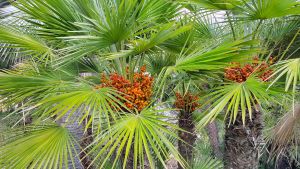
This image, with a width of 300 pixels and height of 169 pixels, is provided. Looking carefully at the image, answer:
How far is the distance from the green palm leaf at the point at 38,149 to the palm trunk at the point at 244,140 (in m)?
1.27

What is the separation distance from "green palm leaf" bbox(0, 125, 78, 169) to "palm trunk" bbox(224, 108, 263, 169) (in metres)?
1.27

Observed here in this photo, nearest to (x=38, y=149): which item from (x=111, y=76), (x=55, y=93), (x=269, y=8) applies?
(x=55, y=93)

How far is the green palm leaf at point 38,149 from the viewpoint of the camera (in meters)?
1.76

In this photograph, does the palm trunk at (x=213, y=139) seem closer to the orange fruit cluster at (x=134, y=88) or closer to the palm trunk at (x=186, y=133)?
the palm trunk at (x=186, y=133)

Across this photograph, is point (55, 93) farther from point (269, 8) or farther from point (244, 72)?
point (269, 8)

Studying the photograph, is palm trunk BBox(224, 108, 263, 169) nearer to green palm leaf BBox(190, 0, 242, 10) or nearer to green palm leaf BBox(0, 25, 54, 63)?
green palm leaf BBox(190, 0, 242, 10)

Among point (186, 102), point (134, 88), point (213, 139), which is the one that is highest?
point (134, 88)

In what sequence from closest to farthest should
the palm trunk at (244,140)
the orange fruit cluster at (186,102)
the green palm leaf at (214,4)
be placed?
the green palm leaf at (214,4)
the palm trunk at (244,140)
the orange fruit cluster at (186,102)

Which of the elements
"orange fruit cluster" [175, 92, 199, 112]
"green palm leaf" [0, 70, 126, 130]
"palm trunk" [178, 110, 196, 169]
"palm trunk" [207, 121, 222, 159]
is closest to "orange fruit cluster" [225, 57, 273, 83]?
"orange fruit cluster" [175, 92, 199, 112]

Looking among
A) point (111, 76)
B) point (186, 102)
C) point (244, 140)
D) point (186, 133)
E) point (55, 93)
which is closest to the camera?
point (55, 93)

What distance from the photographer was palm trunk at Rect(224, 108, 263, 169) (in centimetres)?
239

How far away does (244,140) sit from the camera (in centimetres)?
240

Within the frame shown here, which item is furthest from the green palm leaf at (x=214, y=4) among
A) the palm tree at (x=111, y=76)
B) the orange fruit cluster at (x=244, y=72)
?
the orange fruit cluster at (x=244, y=72)

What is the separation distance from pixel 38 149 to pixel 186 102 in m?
1.33
